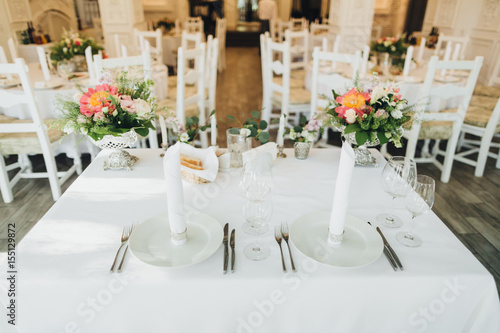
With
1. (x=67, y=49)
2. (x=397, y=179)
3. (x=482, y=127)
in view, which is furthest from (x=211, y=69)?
(x=397, y=179)

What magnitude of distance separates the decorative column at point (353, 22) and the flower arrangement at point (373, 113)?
3.78m

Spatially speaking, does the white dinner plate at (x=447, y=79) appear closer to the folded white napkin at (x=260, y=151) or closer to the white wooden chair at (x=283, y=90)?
the white wooden chair at (x=283, y=90)

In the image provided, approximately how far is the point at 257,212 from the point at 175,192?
0.83 ft

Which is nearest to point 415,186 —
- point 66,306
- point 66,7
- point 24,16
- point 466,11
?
point 66,306

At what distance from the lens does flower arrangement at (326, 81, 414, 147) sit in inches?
53.1

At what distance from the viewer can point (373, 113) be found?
135cm

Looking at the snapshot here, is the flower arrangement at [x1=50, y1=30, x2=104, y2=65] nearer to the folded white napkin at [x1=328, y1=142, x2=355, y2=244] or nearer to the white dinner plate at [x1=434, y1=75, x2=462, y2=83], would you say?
the folded white napkin at [x1=328, y1=142, x2=355, y2=244]

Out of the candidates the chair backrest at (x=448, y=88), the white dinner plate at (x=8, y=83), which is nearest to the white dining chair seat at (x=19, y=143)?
the white dinner plate at (x=8, y=83)

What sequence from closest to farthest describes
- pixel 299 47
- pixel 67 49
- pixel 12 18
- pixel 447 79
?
pixel 447 79 → pixel 67 49 → pixel 299 47 → pixel 12 18

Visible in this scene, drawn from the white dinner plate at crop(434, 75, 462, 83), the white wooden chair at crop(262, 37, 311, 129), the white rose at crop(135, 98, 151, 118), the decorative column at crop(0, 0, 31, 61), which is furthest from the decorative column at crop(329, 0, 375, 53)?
the decorative column at crop(0, 0, 31, 61)

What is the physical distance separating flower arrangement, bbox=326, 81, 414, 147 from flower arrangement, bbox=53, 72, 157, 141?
82cm

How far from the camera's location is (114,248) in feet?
3.24

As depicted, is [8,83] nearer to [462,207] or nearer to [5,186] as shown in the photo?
[5,186]

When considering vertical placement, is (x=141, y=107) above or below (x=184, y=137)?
above
